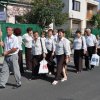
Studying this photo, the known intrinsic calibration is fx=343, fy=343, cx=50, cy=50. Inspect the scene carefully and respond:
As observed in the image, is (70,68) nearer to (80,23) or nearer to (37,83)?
(37,83)

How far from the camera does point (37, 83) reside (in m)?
11.3

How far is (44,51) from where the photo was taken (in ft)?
38.7

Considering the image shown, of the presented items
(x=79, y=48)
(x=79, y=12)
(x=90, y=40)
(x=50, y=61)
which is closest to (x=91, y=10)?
(x=79, y=12)

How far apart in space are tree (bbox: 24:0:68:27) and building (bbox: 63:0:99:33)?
818 inches

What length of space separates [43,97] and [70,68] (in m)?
6.06

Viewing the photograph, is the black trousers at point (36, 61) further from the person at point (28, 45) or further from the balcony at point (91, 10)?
the balcony at point (91, 10)

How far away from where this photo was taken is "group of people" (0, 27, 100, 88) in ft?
33.6

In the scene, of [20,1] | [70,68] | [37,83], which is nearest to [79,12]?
[20,1]

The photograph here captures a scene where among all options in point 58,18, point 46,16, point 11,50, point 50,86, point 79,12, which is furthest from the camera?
point 79,12

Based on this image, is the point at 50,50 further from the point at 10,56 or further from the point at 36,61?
the point at 10,56

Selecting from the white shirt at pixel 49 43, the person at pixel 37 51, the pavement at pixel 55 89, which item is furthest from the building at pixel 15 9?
the person at pixel 37 51

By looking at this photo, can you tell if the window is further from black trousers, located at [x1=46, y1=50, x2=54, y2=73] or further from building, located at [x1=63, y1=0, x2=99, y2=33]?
black trousers, located at [x1=46, y1=50, x2=54, y2=73]

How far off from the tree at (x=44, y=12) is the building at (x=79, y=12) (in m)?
20.8

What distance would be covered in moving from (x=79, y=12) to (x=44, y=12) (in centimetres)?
2899
